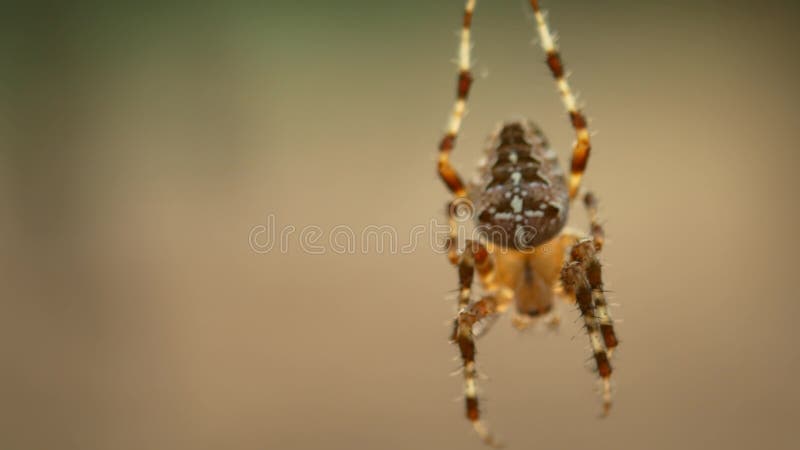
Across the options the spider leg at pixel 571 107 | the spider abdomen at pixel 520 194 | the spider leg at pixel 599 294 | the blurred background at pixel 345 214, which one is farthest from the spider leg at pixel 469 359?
the blurred background at pixel 345 214

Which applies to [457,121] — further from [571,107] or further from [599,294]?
[599,294]

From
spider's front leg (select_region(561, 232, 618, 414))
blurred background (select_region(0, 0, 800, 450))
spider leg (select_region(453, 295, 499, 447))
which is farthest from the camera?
blurred background (select_region(0, 0, 800, 450))

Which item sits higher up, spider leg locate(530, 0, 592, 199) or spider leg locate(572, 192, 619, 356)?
spider leg locate(530, 0, 592, 199)

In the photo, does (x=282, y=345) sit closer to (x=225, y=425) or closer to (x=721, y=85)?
(x=225, y=425)

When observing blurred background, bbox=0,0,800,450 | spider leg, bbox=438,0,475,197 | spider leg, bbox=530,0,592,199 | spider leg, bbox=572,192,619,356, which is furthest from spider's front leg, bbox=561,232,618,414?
blurred background, bbox=0,0,800,450

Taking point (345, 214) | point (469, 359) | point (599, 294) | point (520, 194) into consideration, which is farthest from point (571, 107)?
point (345, 214)

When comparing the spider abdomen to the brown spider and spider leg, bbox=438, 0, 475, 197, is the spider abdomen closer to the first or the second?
the brown spider
